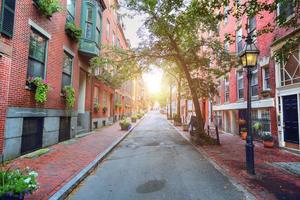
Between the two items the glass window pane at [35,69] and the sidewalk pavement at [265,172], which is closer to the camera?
the sidewalk pavement at [265,172]

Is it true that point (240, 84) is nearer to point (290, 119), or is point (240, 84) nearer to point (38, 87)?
point (290, 119)

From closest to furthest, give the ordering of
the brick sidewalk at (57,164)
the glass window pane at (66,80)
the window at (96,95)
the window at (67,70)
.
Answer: the brick sidewalk at (57,164), the glass window pane at (66,80), the window at (67,70), the window at (96,95)

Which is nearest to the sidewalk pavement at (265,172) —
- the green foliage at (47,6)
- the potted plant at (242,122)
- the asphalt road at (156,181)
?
the asphalt road at (156,181)

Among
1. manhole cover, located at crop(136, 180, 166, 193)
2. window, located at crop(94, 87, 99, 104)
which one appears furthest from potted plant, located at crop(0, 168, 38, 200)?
window, located at crop(94, 87, 99, 104)

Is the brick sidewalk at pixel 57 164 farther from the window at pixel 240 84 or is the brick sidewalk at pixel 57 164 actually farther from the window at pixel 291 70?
the window at pixel 240 84

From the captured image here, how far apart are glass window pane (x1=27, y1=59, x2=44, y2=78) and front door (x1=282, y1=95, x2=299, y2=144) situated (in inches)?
444

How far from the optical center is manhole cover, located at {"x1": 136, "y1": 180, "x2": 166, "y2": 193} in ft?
16.5

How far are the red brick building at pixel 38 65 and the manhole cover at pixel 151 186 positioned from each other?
4.74m

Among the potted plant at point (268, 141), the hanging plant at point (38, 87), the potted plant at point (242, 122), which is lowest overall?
the potted plant at point (268, 141)

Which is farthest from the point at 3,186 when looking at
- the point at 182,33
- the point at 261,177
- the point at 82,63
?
the point at 82,63

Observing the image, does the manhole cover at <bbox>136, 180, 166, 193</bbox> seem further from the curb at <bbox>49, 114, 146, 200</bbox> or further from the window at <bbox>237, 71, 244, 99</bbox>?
the window at <bbox>237, 71, 244, 99</bbox>

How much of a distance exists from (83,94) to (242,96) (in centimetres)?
1132

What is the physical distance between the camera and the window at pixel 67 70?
11516 millimetres

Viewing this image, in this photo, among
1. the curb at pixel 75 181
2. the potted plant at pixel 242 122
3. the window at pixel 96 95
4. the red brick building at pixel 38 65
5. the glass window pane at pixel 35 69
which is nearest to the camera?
the curb at pixel 75 181
